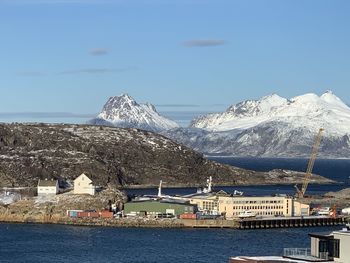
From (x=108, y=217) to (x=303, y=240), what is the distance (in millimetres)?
28014

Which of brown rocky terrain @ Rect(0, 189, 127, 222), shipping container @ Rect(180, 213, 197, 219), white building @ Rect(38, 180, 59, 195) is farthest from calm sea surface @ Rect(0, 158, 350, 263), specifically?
white building @ Rect(38, 180, 59, 195)

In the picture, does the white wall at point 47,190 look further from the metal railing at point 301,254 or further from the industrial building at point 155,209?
the metal railing at point 301,254

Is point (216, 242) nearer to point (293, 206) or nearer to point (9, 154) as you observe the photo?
point (293, 206)

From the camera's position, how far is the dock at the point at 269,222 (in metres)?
112

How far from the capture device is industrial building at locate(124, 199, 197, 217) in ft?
388

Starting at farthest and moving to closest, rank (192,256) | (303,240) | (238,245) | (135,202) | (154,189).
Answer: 1. (154,189)
2. (135,202)
3. (303,240)
4. (238,245)
5. (192,256)

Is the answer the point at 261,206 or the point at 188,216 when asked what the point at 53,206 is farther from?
the point at 261,206

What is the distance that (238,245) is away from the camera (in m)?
88.4

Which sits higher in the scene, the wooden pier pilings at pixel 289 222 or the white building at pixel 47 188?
the white building at pixel 47 188

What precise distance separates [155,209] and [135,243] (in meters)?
29.5

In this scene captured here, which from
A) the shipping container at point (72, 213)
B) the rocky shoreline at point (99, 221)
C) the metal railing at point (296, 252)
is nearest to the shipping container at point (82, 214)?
the shipping container at point (72, 213)

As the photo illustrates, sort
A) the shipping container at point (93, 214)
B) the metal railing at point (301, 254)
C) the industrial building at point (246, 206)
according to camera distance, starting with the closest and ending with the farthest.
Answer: the metal railing at point (301, 254) < the shipping container at point (93, 214) < the industrial building at point (246, 206)

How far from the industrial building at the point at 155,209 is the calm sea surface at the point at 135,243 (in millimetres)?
10681

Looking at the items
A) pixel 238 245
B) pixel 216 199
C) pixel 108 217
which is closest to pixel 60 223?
pixel 108 217
